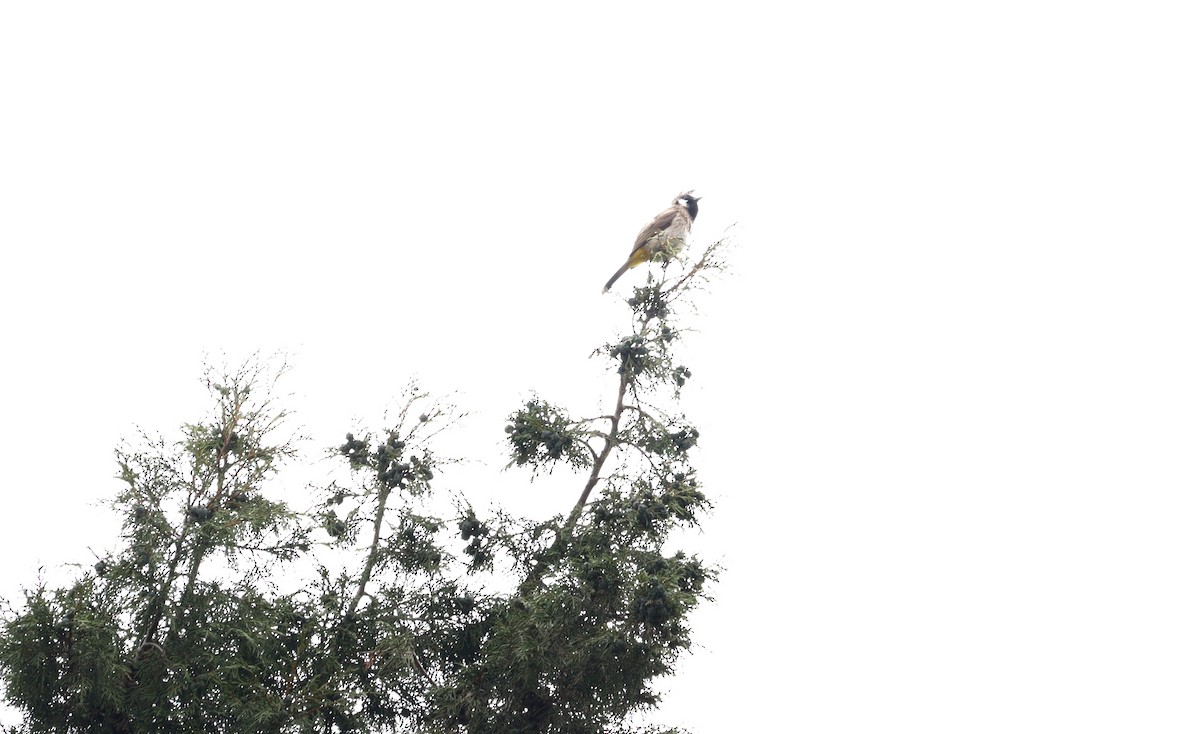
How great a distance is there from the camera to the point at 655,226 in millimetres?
13398

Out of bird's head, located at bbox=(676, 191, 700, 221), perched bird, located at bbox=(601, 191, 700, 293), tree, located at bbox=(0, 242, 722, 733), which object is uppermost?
bird's head, located at bbox=(676, 191, 700, 221)

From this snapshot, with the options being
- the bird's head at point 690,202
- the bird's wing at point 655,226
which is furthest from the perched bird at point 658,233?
the bird's head at point 690,202

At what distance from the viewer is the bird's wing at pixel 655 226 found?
1328cm

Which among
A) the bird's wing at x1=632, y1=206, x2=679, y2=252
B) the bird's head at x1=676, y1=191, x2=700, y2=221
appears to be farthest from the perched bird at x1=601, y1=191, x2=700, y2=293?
the bird's head at x1=676, y1=191, x2=700, y2=221

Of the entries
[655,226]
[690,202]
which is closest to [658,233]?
[655,226]

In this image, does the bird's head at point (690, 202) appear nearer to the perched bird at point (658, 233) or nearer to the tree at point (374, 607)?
the perched bird at point (658, 233)

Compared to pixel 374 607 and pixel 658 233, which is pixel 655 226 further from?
pixel 374 607

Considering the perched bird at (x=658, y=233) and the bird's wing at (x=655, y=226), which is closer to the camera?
the perched bird at (x=658, y=233)

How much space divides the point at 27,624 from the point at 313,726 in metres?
2.17

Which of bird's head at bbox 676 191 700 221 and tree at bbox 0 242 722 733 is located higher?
bird's head at bbox 676 191 700 221

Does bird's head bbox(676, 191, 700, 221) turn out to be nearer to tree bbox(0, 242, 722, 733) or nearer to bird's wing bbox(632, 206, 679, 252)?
bird's wing bbox(632, 206, 679, 252)

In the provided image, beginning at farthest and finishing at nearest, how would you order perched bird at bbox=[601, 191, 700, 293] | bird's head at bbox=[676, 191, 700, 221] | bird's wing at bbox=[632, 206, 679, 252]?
bird's head at bbox=[676, 191, 700, 221], bird's wing at bbox=[632, 206, 679, 252], perched bird at bbox=[601, 191, 700, 293]

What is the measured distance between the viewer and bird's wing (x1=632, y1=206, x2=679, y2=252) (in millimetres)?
13281

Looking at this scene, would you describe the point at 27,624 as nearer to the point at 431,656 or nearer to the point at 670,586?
the point at 431,656
